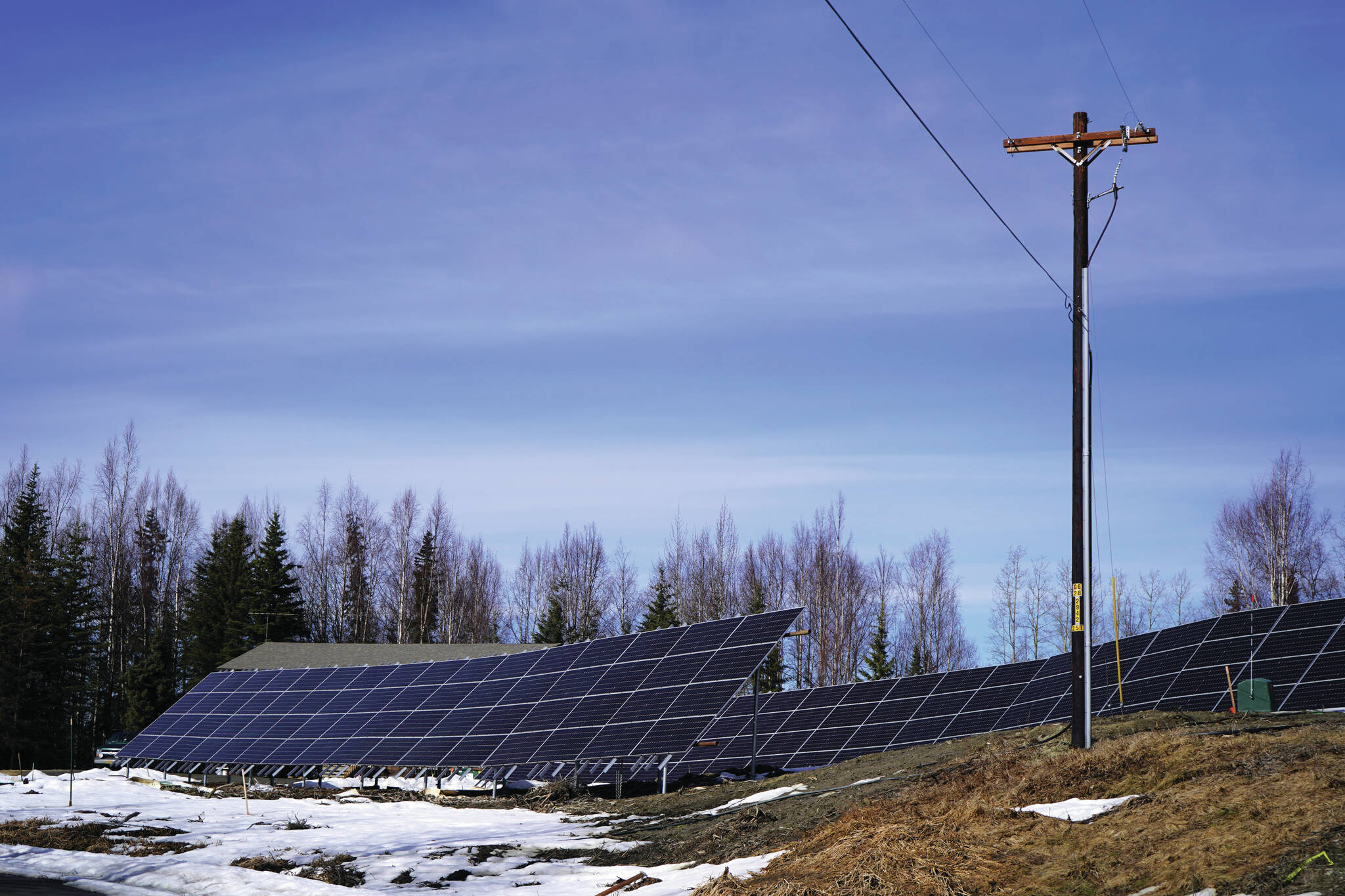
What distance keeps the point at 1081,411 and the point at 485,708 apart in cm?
1865

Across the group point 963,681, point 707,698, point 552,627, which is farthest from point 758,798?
point 552,627

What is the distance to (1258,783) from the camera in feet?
33.4

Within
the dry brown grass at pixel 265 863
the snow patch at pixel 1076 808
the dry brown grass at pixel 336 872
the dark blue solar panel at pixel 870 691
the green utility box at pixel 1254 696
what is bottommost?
the dry brown grass at pixel 265 863

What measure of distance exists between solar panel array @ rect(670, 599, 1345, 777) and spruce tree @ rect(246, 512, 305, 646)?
44122 millimetres

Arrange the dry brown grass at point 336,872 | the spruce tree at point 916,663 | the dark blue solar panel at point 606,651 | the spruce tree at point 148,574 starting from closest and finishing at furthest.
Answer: the dry brown grass at point 336,872
the dark blue solar panel at point 606,651
the spruce tree at point 916,663
the spruce tree at point 148,574

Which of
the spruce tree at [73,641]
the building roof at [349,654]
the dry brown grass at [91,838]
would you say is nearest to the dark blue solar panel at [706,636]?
the dry brown grass at [91,838]

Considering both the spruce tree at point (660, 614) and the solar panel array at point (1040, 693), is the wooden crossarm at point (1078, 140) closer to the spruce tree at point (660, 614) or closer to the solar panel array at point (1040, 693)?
the solar panel array at point (1040, 693)

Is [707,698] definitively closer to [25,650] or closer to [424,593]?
[25,650]

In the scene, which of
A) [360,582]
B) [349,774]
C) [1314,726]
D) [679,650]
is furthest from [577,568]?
[1314,726]

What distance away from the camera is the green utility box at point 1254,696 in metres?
17.7

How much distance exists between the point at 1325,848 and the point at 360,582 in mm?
74912

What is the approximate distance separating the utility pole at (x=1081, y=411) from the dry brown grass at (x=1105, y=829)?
1.36m

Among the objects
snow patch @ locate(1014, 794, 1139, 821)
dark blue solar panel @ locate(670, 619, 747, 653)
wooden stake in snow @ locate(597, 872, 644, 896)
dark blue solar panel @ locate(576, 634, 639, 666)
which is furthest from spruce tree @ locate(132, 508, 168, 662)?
snow patch @ locate(1014, 794, 1139, 821)

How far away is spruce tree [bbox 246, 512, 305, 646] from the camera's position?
6556cm
